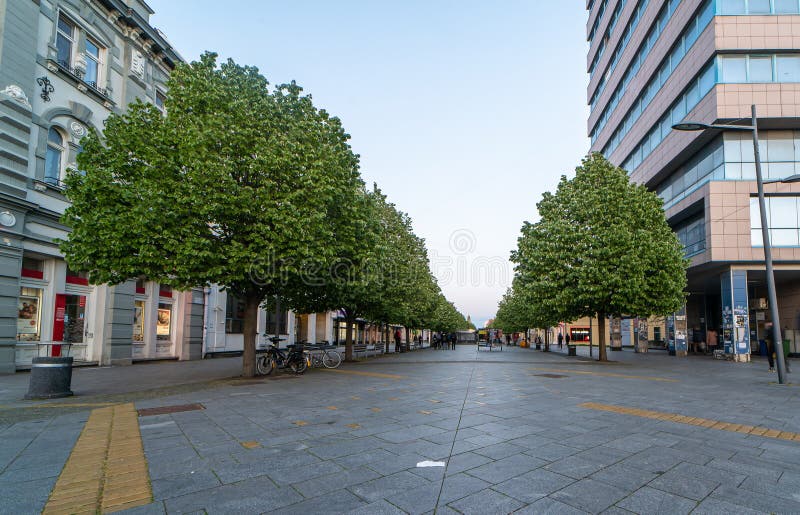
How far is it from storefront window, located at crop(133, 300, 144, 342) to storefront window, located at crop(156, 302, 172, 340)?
990mm

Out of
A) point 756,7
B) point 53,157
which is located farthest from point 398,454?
point 756,7

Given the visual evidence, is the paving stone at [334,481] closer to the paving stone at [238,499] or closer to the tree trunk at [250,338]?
the paving stone at [238,499]

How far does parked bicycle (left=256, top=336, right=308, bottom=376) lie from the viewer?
15.0 meters

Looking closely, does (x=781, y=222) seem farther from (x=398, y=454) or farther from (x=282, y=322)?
(x=282, y=322)

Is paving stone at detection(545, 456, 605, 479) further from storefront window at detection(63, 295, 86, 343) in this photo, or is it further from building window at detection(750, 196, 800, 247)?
building window at detection(750, 196, 800, 247)

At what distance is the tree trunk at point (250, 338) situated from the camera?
46.1 feet

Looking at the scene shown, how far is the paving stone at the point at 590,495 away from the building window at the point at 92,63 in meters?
21.8

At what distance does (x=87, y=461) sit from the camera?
16.0 feet

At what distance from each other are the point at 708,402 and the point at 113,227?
14.2 m

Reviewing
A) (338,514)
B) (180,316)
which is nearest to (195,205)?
(338,514)

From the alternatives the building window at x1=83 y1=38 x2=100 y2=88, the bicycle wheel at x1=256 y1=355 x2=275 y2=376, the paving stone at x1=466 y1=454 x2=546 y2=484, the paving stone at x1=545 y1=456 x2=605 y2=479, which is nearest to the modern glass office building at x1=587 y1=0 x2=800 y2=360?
the bicycle wheel at x1=256 y1=355 x2=275 y2=376

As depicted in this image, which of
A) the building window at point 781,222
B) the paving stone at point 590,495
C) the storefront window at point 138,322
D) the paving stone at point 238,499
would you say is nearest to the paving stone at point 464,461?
the paving stone at point 590,495

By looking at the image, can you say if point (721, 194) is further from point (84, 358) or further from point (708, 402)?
point (84, 358)

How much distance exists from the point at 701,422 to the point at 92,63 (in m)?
23.6
